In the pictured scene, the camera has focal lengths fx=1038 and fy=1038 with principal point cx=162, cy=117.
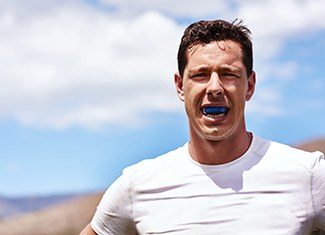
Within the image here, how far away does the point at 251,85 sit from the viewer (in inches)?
251

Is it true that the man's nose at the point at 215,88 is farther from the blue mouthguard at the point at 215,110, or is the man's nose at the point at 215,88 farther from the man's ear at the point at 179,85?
the man's ear at the point at 179,85

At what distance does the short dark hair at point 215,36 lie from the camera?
20.7 ft

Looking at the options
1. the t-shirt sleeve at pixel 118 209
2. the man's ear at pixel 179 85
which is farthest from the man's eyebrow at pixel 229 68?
the t-shirt sleeve at pixel 118 209

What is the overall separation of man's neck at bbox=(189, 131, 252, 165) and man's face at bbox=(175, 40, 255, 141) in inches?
2.2

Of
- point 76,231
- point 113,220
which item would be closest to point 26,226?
point 76,231

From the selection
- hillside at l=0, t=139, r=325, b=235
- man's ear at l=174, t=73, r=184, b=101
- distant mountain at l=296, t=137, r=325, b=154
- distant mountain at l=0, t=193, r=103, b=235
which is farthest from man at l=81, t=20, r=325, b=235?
distant mountain at l=0, t=193, r=103, b=235

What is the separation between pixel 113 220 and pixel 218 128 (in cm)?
101

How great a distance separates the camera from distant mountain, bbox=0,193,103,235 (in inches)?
2024

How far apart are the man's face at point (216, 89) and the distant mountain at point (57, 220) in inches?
1720

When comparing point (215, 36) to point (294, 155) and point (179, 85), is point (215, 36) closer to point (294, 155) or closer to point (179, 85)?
point (179, 85)

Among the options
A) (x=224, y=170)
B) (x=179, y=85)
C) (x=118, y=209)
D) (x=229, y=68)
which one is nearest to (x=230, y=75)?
(x=229, y=68)

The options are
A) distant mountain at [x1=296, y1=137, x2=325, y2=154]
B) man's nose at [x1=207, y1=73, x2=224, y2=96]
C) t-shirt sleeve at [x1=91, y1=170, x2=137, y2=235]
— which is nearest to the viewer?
man's nose at [x1=207, y1=73, x2=224, y2=96]

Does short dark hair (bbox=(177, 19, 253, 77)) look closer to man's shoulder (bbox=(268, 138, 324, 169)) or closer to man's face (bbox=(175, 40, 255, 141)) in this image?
man's face (bbox=(175, 40, 255, 141))

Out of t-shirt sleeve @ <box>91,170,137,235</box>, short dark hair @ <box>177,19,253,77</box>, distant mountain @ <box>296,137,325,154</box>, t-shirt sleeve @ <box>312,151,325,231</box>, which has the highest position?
distant mountain @ <box>296,137,325,154</box>
